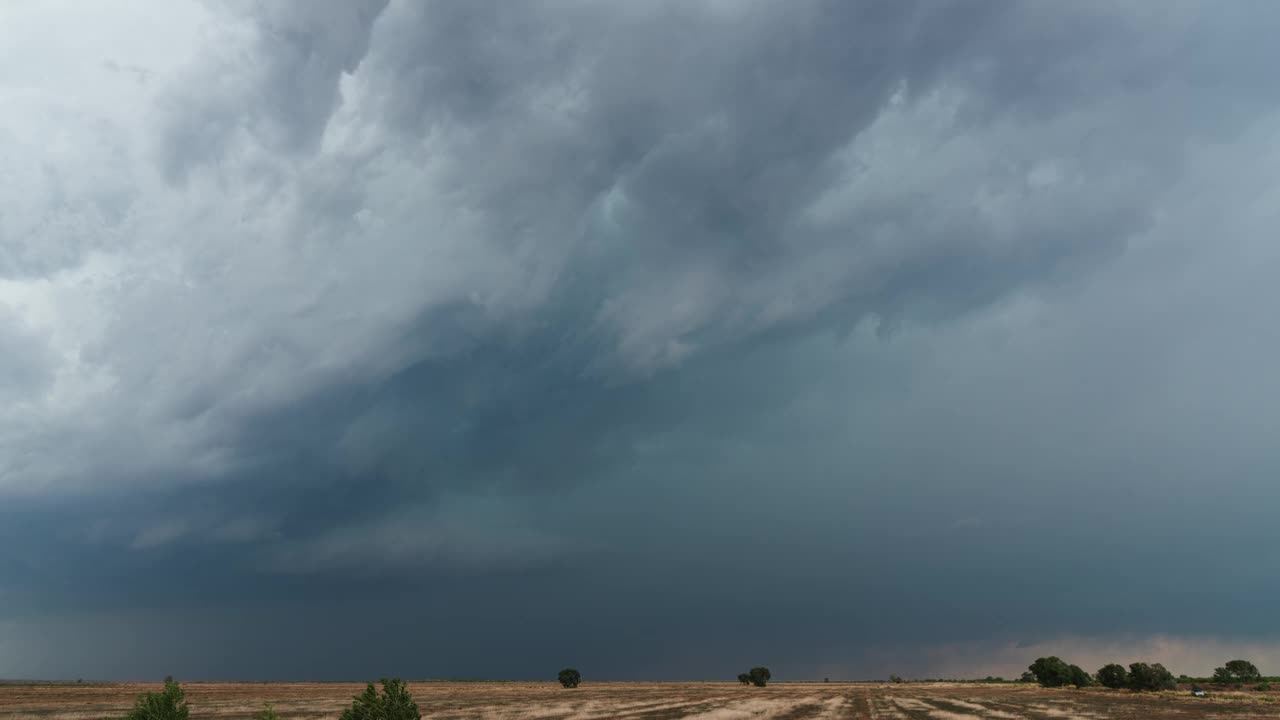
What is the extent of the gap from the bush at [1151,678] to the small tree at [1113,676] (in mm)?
3463

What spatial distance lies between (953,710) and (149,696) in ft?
277

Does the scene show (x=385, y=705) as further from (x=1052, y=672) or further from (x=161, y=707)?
(x=1052, y=672)

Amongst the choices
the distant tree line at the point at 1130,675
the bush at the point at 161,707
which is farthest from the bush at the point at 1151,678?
the bush at the point at 161,707

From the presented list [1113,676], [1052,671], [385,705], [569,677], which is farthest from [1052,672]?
[385,705]

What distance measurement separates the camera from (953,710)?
3248 inches

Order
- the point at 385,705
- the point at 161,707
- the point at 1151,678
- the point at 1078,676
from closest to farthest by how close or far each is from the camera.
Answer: the point at 161,707 < the point at 385,705 < the point at 1151,678 < the point at 1078,676

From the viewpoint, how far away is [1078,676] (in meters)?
140

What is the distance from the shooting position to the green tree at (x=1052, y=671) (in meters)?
144

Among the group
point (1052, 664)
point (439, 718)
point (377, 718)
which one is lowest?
point (1052, 664)

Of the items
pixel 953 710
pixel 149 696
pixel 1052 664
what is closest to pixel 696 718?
pixel 953 710

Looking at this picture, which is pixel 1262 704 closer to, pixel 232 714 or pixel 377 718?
pixel 377 718

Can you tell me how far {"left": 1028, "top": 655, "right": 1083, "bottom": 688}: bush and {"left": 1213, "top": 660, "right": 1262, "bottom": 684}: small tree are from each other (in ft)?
104

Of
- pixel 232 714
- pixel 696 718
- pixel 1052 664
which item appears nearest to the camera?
pixel 696 718

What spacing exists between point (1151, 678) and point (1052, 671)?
30.8 metres
